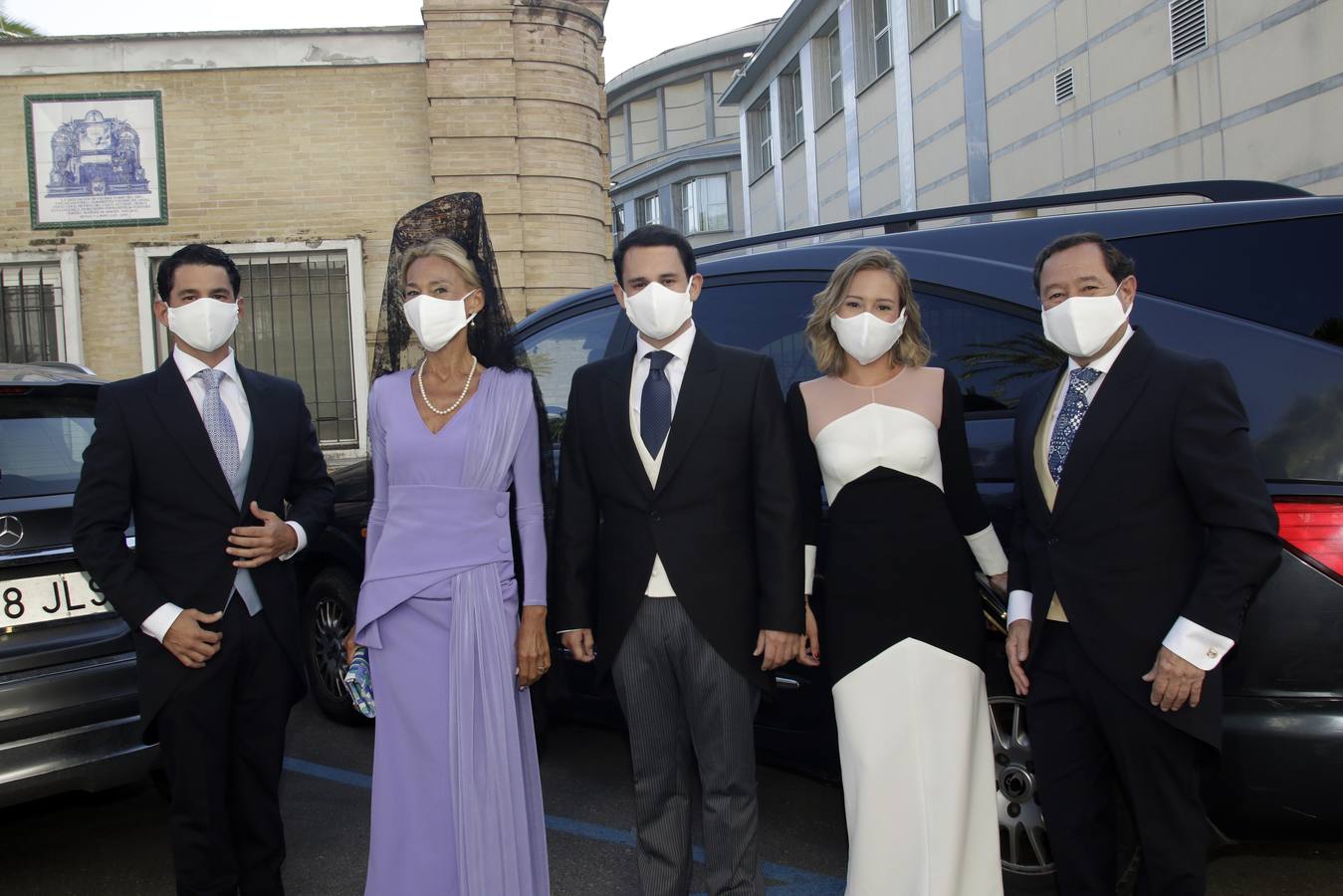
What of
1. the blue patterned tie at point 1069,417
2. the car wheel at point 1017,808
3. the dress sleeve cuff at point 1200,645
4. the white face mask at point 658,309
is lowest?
the car wheel at point 1017,808

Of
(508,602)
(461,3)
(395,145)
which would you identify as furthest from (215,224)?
(508,602)

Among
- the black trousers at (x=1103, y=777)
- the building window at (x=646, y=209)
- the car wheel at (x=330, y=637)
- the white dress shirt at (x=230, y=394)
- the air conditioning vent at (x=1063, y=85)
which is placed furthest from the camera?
the building window at (x=646, y=209)

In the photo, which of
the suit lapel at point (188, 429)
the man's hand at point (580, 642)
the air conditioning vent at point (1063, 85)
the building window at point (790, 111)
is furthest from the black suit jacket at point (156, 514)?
the building window at point (790, 111)

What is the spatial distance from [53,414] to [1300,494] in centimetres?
381

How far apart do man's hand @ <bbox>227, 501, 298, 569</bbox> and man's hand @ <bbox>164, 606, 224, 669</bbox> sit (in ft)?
0.57

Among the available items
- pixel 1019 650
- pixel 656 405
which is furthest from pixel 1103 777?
pixel 656 405

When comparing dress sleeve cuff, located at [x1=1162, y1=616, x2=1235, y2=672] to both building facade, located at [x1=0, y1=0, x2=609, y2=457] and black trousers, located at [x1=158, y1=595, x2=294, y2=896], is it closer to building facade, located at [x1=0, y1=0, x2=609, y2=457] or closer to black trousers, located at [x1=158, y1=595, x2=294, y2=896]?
black trousers, located at [x1=158, y1=595, x2=294, y2=896]

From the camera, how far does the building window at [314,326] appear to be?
11500 mm

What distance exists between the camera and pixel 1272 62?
934 cm

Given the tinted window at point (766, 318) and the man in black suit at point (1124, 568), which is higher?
the tinted window at point (766, 318)

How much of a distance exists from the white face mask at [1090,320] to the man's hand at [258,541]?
2.05m

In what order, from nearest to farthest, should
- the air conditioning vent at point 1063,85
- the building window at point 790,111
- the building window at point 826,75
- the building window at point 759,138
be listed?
the air conditioning vent at point 1063,85 → the building window at point 826,75 → the building window at point 790,111 → the building window at point 759,138

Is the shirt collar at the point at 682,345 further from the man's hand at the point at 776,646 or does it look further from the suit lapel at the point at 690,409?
the man's hand at the point at 776,646

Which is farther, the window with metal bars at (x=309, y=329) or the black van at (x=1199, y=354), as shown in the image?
the window with metal bars at (x=309, y=329)
